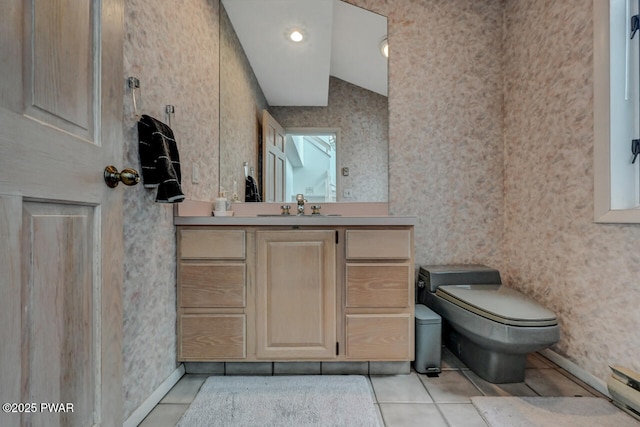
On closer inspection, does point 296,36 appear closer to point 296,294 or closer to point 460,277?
point 296,294

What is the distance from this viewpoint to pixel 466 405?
136 cm

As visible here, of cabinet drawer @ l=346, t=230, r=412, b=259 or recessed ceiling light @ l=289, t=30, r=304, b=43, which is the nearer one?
cabinet drawer @ l=346, t=230, r=412, b=259

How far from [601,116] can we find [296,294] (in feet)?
5.52

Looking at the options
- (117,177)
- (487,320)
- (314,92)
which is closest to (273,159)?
(314,92)

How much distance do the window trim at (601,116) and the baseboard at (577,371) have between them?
76 cm

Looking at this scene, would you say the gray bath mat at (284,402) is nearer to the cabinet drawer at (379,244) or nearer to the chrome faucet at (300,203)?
the cabinet drawer at (379,244)

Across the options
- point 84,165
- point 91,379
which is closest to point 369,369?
point 91,379

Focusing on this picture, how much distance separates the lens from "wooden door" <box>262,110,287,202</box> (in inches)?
81.6

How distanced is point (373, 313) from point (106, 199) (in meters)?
1.24

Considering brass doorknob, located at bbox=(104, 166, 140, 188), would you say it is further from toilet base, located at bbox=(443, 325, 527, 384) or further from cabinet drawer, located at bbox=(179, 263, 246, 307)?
toilet base, located at bbox=(443, 325, 527, 384)

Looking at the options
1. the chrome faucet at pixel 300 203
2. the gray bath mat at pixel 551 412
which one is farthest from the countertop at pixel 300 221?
the gray bath mat at pixel 551 412

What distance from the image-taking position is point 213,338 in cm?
155

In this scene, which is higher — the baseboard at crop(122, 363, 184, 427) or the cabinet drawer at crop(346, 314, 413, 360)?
the cabinet drawer at crop(346, 314, 413, 360)

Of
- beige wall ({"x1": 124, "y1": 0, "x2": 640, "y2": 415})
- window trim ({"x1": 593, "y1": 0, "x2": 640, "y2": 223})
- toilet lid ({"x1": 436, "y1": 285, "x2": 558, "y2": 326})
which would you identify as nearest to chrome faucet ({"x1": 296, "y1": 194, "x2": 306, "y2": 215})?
beige wall ({"x1": 124, "y1": 0, "x2": 640, "y2": 415})
